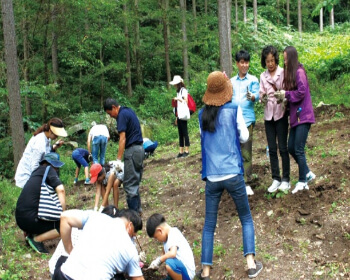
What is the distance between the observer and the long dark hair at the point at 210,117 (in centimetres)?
414

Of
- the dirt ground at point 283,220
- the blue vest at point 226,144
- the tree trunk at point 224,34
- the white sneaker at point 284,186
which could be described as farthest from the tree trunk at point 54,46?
the blue vest at point 226,144

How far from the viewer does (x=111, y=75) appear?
67.3 feet

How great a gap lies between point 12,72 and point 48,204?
6.70 meters

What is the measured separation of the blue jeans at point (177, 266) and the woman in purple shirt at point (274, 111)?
2.15 m

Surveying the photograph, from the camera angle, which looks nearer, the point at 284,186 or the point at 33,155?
the point at 284,186

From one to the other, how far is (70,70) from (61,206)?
48.5 feet

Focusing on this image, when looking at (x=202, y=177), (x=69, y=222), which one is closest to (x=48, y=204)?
(x=69, y=222)

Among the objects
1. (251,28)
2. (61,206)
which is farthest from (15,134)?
(251,28)

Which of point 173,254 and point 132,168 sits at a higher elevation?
point 132,168

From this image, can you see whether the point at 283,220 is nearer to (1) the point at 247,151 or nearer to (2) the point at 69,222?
(1) the point at 247,151

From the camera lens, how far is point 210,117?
13.6ft

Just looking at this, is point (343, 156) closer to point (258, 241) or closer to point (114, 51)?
point (258, 241)

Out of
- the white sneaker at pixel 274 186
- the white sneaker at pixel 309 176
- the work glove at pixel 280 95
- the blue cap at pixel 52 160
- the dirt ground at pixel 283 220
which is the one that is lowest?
the dirt ground at pixel 283 220

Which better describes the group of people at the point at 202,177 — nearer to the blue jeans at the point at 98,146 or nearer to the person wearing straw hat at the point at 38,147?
the person wearing straw hat at the point at 38,147
